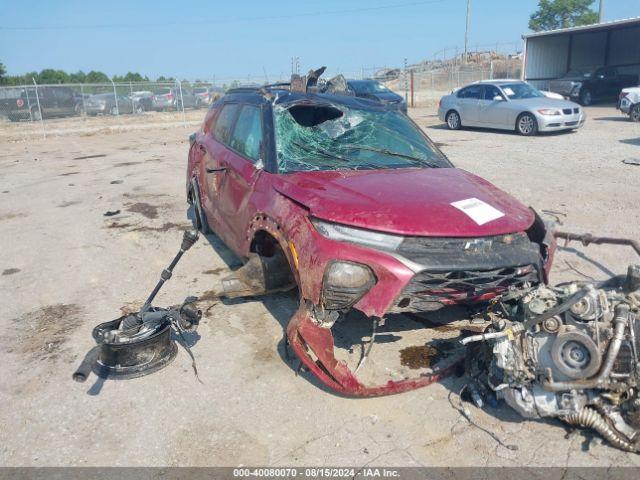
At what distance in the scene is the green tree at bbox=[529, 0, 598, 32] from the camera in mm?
74125

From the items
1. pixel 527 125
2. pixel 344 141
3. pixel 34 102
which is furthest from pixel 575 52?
pixel 344 141

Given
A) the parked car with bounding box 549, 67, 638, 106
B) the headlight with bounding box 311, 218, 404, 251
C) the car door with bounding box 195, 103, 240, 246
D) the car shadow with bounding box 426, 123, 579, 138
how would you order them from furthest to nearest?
the parked car with bounding box 549, 67, 638, 106
the car shadow with bounding box 426, 123, 579, 138
the car door with bounding box 195, 103, 240, 246
the headlight with bounding box 311, 218, 404, 251

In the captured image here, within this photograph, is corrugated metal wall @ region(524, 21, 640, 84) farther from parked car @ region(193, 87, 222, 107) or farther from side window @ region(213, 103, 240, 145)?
side window @ region(213, 103, 240, 145)

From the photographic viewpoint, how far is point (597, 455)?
8.88 feet

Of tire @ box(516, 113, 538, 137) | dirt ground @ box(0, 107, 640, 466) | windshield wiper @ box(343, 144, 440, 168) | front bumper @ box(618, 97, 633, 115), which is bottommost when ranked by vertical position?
dirt ground @ box(0, 107, 640, 466)

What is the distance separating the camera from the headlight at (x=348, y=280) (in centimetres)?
312

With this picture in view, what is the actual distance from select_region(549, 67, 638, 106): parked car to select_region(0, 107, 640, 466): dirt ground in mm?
18176

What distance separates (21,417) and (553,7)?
8722 centimetres

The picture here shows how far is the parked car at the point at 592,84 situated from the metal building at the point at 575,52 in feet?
11.8

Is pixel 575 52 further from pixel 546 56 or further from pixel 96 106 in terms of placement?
pixel 96 106

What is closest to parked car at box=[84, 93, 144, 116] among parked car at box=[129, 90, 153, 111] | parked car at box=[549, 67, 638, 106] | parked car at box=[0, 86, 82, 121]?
parked car at box=[129, 90, 153, 111]

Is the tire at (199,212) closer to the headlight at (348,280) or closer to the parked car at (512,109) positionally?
the headlight at (348,280)

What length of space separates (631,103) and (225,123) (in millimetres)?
15999

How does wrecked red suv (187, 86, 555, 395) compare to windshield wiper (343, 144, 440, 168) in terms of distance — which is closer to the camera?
wrecked red suv (187, 86, 555, 395)
